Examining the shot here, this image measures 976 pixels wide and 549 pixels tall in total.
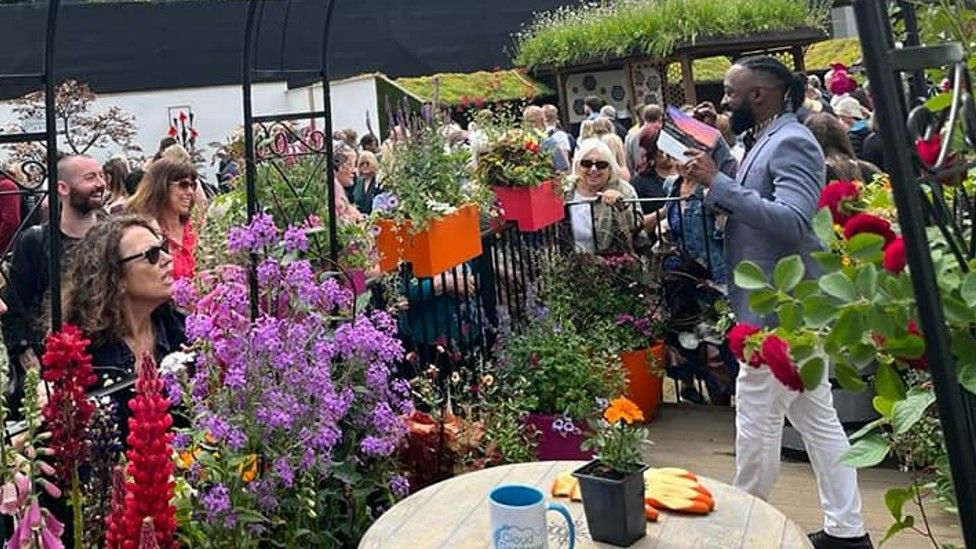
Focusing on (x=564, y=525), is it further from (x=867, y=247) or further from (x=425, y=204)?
(x=425, y=204)

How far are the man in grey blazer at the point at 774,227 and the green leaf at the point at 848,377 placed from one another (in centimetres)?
185

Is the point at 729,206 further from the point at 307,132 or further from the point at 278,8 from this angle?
the point at 278,8

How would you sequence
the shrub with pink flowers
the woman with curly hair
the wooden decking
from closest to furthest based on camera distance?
the shrub with pink flowers → the woman with curly hair → the wooden decking

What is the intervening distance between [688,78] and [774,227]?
10289 millimetres

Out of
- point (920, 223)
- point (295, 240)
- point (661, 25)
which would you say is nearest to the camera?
point (920, 223)

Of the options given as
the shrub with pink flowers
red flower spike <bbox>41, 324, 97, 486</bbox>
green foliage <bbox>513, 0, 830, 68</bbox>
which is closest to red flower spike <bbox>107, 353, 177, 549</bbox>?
red flower spike <bbox>41, 324, 97, 486</bbox>

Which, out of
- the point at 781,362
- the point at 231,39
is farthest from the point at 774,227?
the point at 231,39

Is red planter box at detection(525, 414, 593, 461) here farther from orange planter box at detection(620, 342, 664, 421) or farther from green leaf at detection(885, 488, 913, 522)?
green leaf at detection(885, 488, 913, 522)

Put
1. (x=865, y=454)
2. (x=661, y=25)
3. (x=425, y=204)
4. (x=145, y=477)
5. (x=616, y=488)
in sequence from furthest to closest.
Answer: (x=661, y=25)
(x=425, y=204)
(x=616, y=488)
(x=145, y=477)
(x=865, y=454)

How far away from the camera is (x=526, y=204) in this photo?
190 inches

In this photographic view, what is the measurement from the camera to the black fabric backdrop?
13.9 m

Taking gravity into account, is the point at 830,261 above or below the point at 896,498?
above

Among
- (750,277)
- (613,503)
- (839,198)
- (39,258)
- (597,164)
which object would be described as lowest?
(613,503)

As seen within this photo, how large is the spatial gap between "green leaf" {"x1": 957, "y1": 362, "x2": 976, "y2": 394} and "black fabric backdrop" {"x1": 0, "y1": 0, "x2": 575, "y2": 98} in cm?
1192
